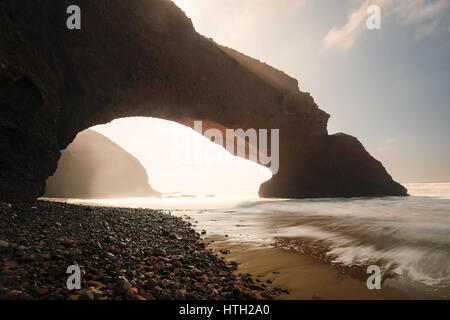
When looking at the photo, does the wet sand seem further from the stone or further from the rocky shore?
the stone

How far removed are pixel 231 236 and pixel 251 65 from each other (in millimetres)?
16461

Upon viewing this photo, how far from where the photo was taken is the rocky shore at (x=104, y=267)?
1.89 metres

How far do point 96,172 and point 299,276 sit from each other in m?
50.7

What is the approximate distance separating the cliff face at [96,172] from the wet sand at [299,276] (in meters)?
41.9

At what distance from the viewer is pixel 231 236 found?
513cm

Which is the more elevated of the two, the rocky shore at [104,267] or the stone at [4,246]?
the stone at [4,246]

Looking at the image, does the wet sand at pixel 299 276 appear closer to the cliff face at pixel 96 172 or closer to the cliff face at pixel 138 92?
the cliff face at pixel 138 92

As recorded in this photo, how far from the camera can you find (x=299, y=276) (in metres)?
2.86

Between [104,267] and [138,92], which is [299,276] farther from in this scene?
[138,92]

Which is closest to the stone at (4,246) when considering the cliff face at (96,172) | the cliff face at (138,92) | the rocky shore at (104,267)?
the rocky shore at (104,267)

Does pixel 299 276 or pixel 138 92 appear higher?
pixel 138 92

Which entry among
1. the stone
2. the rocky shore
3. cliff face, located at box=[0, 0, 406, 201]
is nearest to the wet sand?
the rocky shore

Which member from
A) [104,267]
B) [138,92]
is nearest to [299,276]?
[104,267]
